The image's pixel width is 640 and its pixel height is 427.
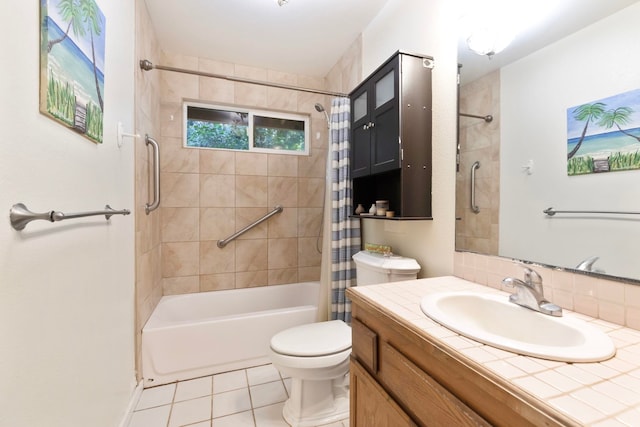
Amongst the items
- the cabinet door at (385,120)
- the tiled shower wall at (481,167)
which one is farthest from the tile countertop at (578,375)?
the cabinet door at (385,120)

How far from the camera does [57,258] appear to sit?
2.74ft

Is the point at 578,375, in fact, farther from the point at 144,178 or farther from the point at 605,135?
the point at 144,178

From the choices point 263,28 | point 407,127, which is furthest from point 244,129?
point 407,127

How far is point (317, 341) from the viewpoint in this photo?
145 centimetres

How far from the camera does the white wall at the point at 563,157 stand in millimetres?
753

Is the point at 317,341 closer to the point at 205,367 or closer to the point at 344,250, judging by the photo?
the point at 344,250

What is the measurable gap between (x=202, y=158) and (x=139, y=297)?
1.30 meters

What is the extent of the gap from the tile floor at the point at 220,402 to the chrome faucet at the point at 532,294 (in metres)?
1.15

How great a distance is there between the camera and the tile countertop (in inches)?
16.9

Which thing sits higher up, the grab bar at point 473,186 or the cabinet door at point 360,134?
the cabinet door at point 360,134

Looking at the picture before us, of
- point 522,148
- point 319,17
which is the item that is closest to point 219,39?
point 319,17

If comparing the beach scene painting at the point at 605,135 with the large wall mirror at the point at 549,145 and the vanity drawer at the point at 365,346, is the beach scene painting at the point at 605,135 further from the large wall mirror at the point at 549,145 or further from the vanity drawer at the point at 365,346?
the vanity drawer at the point at 365,346

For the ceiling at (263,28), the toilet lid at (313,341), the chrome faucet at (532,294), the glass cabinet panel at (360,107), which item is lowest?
the toilet lid at (313,341)

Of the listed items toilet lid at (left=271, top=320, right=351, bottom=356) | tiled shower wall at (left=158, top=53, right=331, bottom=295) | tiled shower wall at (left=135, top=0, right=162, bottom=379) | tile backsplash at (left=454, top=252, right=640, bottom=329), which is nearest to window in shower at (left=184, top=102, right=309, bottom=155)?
tiled shower wall at (left=158, top=53, right=331, bottom=295)
